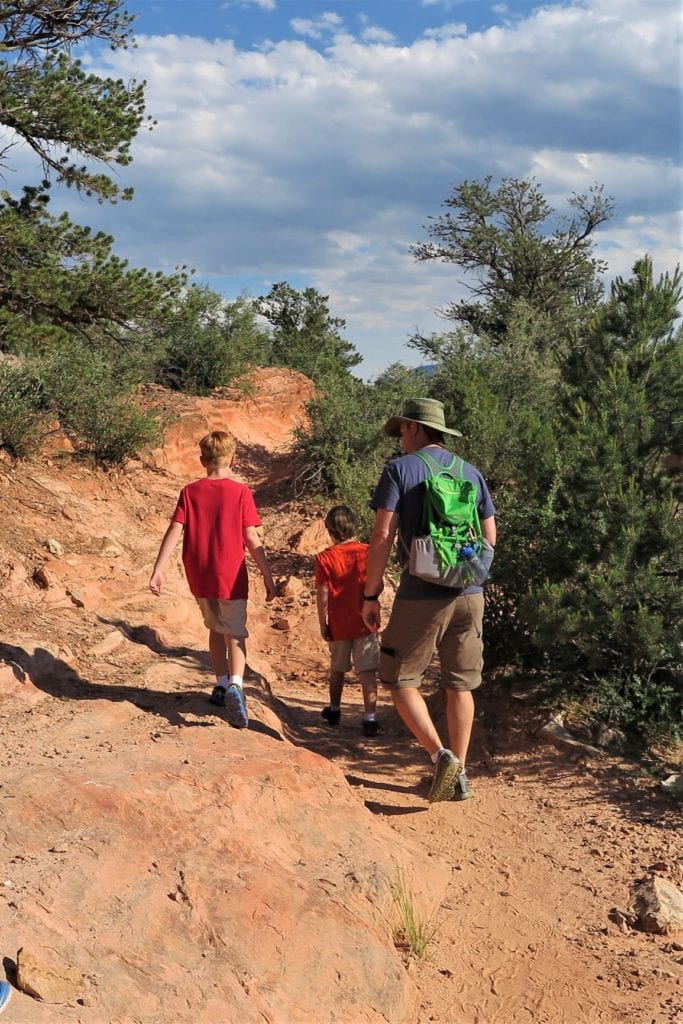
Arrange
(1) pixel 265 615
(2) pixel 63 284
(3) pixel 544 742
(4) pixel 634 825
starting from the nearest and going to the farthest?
(4) pixel 634 825 < (3) pixel 544 742 < (1) pixel 265 615 < (2) pixel 63 284

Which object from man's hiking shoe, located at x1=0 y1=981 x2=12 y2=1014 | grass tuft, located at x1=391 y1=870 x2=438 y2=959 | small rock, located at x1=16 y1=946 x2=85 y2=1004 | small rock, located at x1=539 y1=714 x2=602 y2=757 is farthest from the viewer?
small rock, located at x1=539 y1=714 x2=602 y2=757

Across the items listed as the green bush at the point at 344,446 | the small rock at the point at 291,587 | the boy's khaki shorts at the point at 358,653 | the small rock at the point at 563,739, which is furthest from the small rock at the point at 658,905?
the green bush at the point at 344,446

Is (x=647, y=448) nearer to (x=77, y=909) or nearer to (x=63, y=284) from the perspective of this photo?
(x=77, y=909)

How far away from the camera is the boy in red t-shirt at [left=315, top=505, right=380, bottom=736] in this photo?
5906 mm

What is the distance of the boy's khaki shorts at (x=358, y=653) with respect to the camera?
237 inches

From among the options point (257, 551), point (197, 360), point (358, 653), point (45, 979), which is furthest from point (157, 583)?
point (197, 360)

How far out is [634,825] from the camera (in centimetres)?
482

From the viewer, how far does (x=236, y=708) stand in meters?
4.98

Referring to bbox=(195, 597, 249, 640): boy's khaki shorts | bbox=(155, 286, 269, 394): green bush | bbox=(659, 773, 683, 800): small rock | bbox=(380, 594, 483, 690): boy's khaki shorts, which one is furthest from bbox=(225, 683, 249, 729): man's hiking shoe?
bbox=(155, 286, 269, 394): green bush

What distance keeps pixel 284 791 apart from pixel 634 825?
6.19 ft

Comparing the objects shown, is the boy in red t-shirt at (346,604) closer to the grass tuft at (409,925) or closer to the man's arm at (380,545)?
the man's arm at (380,545)

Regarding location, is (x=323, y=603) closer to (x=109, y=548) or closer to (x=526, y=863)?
(x=526, y=863)

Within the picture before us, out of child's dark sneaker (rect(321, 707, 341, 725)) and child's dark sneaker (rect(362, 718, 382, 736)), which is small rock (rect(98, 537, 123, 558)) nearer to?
child's dark sneaker (rect(321, 707, 341, 725))

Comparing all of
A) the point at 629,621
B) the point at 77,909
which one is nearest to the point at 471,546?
the point at 629,621
